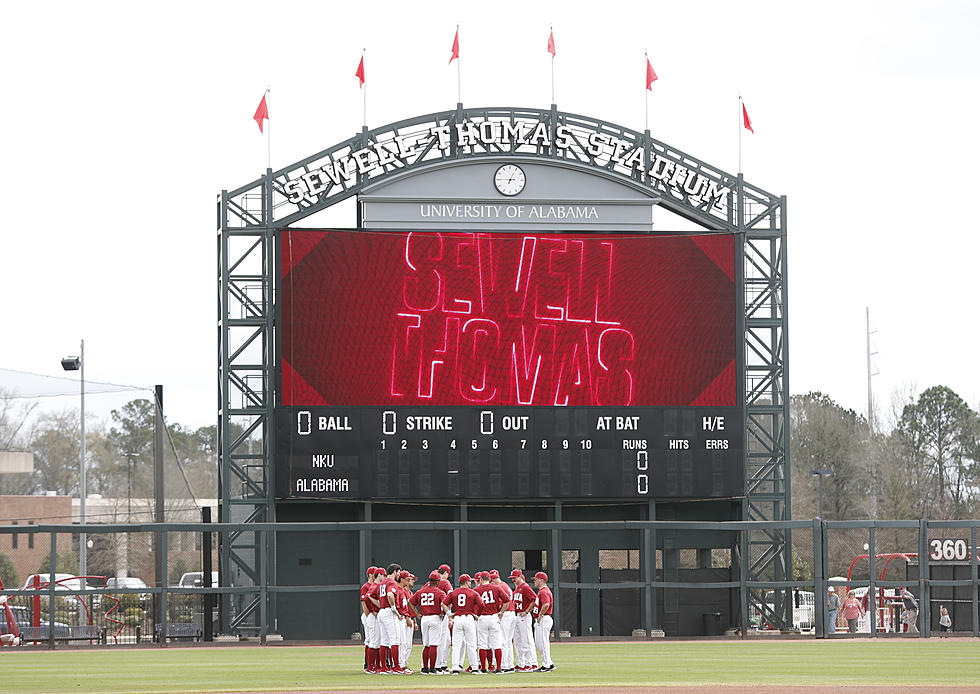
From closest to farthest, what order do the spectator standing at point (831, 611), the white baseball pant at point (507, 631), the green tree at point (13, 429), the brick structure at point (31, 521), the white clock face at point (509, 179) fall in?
1. the white baseball pant at point (507, 631)
2. the spectator standing at point (831, 611)
3. the white clock face at point (509, 179)
4. the green tree at point (13, 429)
5. the brick structure at point (31, 521)

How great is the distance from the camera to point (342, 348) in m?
27.3

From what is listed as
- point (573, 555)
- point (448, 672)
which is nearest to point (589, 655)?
point (448, 672)

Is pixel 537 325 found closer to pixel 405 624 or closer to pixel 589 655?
pixel 589 655

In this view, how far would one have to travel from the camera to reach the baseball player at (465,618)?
19.1m

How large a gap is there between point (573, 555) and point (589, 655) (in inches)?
382

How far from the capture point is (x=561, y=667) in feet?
65.4

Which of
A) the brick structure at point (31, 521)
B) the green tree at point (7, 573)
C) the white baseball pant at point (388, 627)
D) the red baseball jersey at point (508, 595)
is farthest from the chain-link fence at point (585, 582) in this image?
the brick structure at point (31, 521)

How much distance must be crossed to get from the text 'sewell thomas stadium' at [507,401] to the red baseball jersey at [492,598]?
7.00 meters

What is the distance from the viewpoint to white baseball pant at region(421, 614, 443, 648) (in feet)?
62.7

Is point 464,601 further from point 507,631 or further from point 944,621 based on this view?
point 944,621

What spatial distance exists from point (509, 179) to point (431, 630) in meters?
12.1

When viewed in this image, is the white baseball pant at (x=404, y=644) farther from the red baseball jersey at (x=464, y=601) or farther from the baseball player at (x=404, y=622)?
the red baseball jersey at (x=464, y=601)

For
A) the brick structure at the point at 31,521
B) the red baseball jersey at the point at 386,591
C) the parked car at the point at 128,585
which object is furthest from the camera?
the brick structure at the point at 31,521

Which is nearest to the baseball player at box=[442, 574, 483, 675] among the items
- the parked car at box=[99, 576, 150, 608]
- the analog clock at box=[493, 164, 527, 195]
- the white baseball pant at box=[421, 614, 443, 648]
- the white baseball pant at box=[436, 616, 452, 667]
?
the white baseball pant at box=[436, 616, 452, 667]
